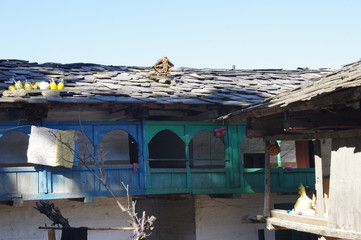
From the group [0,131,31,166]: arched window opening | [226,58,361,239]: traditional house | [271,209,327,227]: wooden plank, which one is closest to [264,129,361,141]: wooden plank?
[226,58,361,239]: traditional house

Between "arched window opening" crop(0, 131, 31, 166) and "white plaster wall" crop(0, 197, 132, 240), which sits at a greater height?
"arched window opening" crop(0, 131, 31, 166)

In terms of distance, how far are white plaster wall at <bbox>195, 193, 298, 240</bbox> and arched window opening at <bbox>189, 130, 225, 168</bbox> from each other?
1112 millimetres

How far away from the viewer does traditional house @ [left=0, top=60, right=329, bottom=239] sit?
11336 mm

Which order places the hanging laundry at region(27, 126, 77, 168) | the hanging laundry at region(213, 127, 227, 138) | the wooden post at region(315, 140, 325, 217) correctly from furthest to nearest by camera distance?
the hanging laundry at region(213, 127, 227, 138), the hanging laundry at region(27, 126, 77, 168), the wooden post at region(315, 140, 325, 217)

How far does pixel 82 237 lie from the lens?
31.9 feet

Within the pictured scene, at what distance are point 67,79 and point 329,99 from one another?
674 cm

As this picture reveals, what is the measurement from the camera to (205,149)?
1452 centimetres

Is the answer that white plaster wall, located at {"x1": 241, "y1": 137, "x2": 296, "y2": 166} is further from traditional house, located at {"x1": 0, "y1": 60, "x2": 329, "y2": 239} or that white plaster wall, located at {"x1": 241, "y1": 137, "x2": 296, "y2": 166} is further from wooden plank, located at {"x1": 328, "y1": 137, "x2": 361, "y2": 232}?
wooden plank, located at {"x1": 328, "y1": 137, "x2": 361, "y2": 232}

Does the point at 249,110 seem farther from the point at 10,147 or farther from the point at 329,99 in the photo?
the point at 10,147

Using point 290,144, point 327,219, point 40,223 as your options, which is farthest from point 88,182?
point 290,144

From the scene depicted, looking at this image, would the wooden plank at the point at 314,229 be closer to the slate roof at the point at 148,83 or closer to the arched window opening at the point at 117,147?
the slate roof at the point at 148,83

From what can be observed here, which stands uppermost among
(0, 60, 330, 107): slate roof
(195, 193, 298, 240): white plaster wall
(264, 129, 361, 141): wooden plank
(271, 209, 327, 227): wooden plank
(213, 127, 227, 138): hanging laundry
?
(0, 60, 330, 107): slate roof

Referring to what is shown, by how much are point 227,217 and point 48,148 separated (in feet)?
15.9

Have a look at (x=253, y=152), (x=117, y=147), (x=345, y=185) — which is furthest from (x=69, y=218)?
(x=345, y=185)
